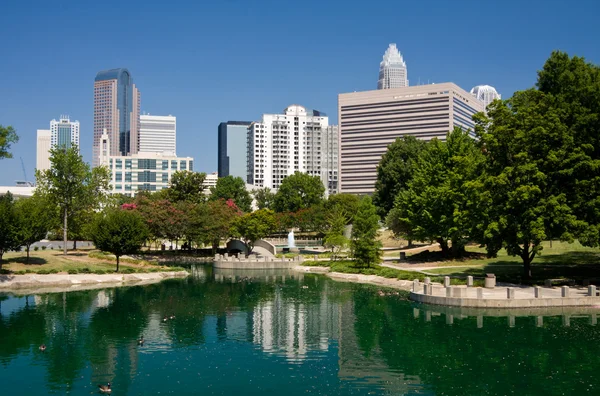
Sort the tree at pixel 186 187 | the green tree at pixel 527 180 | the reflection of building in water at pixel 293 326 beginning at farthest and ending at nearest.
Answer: the tree at pixel 186 187, the green tree at pixel 527 180, the reflection of building in water at pixel 293 326

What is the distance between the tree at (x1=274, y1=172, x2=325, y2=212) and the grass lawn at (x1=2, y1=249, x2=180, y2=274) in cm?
6826

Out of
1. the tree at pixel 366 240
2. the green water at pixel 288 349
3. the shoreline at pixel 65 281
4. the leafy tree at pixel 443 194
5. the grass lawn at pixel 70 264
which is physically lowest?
the green water at pixel 288 349

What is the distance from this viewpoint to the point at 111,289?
2297 inches

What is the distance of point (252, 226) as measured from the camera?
3593 inches

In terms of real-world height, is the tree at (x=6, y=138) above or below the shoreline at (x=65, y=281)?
above

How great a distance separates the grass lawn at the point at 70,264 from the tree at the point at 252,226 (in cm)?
1977

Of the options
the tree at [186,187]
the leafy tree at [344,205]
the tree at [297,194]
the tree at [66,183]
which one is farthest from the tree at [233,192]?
the tree at [66,183]

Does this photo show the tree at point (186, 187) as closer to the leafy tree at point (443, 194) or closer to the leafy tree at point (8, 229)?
the leafy tree at point (443, 194)

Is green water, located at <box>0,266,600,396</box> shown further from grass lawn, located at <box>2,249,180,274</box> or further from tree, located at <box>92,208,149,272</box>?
tree, located at <box>92,208,149,272</box>

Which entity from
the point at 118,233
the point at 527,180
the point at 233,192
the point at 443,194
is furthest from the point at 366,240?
the point at 233,192

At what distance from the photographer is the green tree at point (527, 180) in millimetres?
45656

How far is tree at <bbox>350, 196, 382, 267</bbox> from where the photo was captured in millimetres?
66062

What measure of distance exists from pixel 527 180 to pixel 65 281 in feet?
157

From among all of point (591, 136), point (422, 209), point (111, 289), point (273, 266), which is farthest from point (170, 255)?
point (591, 136)
